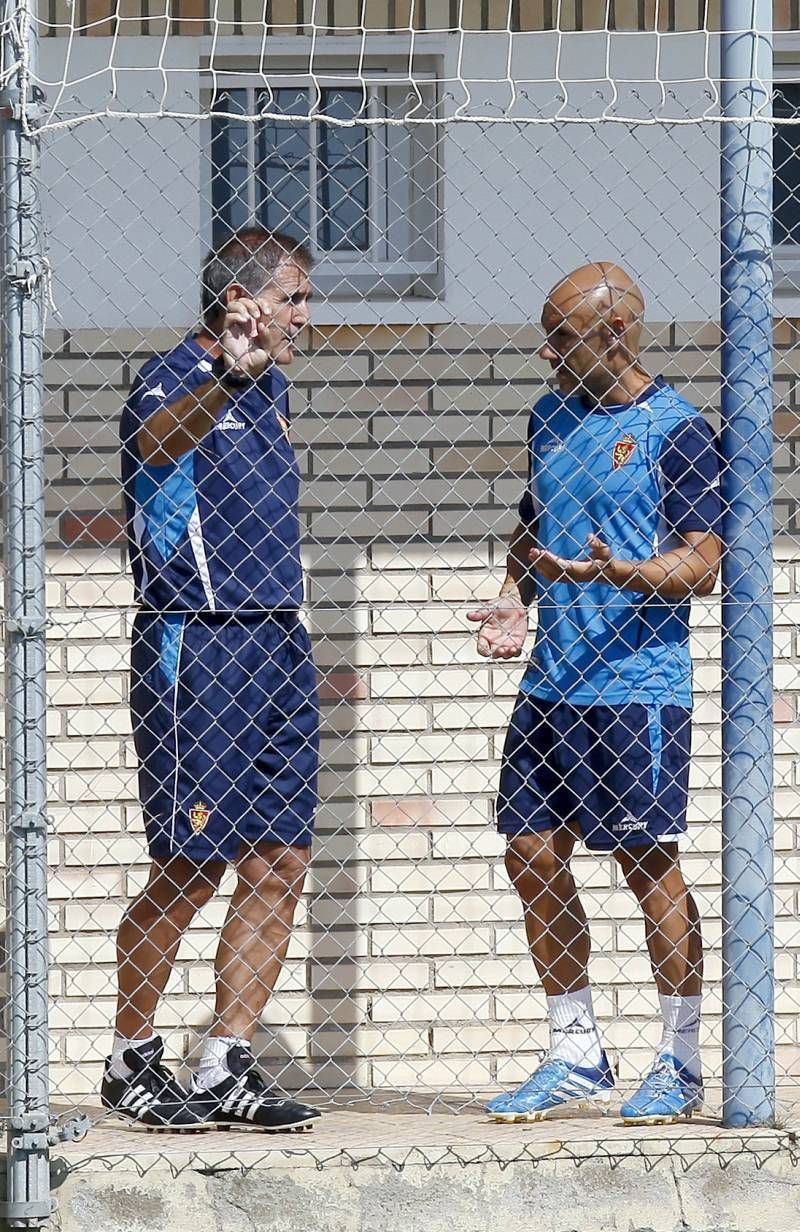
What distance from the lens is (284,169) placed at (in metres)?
5.20

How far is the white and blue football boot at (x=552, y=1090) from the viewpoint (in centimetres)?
426

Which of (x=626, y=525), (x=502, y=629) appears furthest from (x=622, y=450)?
(x=502, y=629)

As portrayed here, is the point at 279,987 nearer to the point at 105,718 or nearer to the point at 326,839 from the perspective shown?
the point at 326,839

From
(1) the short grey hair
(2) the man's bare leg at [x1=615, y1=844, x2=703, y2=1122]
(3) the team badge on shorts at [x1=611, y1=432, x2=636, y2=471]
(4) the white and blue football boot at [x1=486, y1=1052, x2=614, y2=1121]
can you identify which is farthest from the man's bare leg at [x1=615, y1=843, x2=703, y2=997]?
(1) the short grey hair

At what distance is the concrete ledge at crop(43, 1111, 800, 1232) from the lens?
13.0 feet

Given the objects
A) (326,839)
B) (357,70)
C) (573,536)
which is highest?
(357,70)

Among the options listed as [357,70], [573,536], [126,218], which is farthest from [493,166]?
[573,536]

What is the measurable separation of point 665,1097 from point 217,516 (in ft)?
5.58

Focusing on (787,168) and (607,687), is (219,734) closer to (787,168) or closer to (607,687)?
(607,687)

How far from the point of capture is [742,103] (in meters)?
4.11

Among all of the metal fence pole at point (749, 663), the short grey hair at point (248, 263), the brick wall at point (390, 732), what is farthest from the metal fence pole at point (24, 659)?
the metal fence pole at point (749, 663)

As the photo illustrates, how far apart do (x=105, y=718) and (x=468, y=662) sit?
3.35 feet

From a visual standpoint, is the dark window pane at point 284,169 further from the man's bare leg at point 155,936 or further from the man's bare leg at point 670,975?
the man's bare leg at point 670,975

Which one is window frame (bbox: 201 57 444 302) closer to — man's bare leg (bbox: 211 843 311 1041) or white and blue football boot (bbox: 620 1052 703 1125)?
man's bare leg (bbox: 211 843 311 1041)
